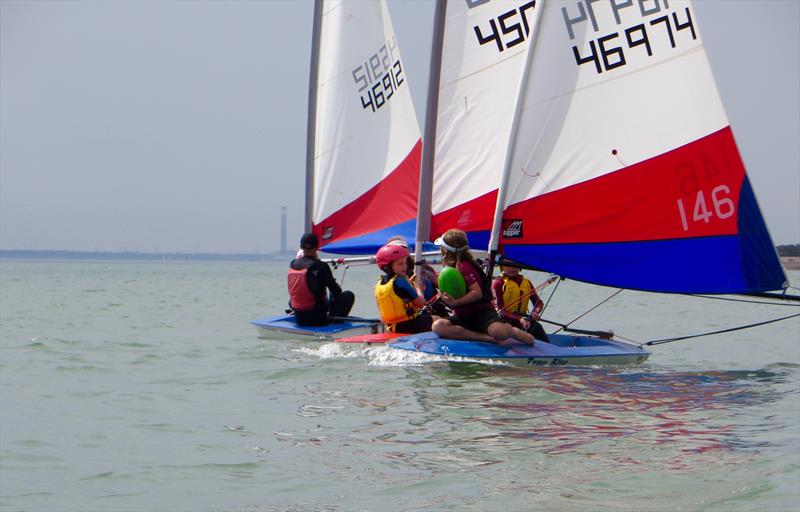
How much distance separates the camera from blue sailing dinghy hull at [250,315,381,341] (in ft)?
50.7

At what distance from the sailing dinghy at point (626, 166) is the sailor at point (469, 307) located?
1133 millimetres

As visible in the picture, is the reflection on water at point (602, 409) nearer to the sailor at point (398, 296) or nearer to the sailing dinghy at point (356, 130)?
the sailor at point (398, 296)

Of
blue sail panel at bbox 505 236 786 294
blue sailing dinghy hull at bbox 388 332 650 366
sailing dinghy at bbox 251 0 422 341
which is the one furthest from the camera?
sailing dinghy at bbox 251 0 422 341

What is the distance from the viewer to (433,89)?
1412cm

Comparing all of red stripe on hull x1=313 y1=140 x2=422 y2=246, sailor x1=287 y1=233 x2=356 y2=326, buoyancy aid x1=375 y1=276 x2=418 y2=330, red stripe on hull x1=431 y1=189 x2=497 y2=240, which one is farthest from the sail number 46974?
red stripe on hull x1=313 y1=140 x2=422 y2=246

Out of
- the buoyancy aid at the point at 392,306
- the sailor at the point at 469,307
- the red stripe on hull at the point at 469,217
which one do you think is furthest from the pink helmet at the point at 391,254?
the sailor at the point at 469,307

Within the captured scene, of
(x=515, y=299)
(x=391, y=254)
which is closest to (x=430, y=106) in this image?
(x=391, y=254)

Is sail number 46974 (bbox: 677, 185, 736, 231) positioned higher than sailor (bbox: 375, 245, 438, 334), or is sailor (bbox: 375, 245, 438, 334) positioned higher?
sail number 46974 (bbox: 677, 185, 736, 231)

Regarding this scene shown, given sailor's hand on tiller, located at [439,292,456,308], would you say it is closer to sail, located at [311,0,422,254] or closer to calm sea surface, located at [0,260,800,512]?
calm sea surface, located at [0,260,800,512]

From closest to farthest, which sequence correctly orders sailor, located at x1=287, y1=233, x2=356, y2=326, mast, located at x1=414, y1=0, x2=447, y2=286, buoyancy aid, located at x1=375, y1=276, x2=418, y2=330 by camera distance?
buoyancy aid, located at x1=375, y1=276, x2=418, y2=330 → mast, located at x1=414, y1=0, x2=447, y2=286 → sailor, located at x1=287, y1=233, x2=356, y2=326

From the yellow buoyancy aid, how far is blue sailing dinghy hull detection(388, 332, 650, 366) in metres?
0.82

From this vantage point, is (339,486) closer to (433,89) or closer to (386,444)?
(386,444)

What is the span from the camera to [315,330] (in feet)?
51.5

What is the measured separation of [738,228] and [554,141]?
2358 millimetres
